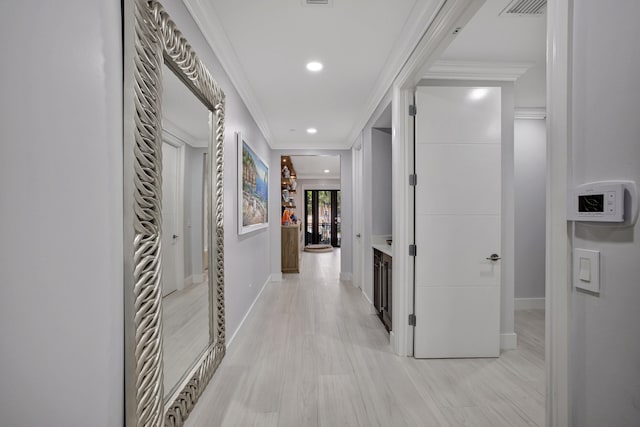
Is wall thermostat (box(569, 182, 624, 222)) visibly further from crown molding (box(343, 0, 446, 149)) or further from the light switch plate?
crown molding (box(343, 0, 446, 149))

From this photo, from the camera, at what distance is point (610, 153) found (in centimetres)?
78

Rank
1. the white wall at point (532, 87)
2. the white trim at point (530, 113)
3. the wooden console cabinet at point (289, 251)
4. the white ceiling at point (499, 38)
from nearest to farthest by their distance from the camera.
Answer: the white ceiling at point (499, 38) < the white wall at point (532, 87) < the white trim at point (530, 113) < the wooden console cabinet at point (289, 251)

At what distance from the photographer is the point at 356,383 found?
2248 mm

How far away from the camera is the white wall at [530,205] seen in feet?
13.0

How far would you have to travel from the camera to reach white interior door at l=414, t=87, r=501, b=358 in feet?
8.54

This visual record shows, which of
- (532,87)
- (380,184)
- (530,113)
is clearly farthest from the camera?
(380,184)

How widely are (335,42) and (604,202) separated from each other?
2.16 meters

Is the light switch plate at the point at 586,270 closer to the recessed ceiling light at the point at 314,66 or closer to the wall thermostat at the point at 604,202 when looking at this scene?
the wall thermostat at the point at 604,202

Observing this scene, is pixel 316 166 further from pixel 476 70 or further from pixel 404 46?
pixel 404 46

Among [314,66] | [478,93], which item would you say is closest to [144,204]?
[314,66]

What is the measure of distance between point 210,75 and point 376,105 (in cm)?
201

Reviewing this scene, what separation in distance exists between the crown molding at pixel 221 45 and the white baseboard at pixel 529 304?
413 centimetres

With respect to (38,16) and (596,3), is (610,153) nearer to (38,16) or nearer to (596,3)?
(596,3)

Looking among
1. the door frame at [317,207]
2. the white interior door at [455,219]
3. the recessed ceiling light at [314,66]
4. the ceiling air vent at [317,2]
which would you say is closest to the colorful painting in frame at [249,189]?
the recessed ceiling light at [314,66]
